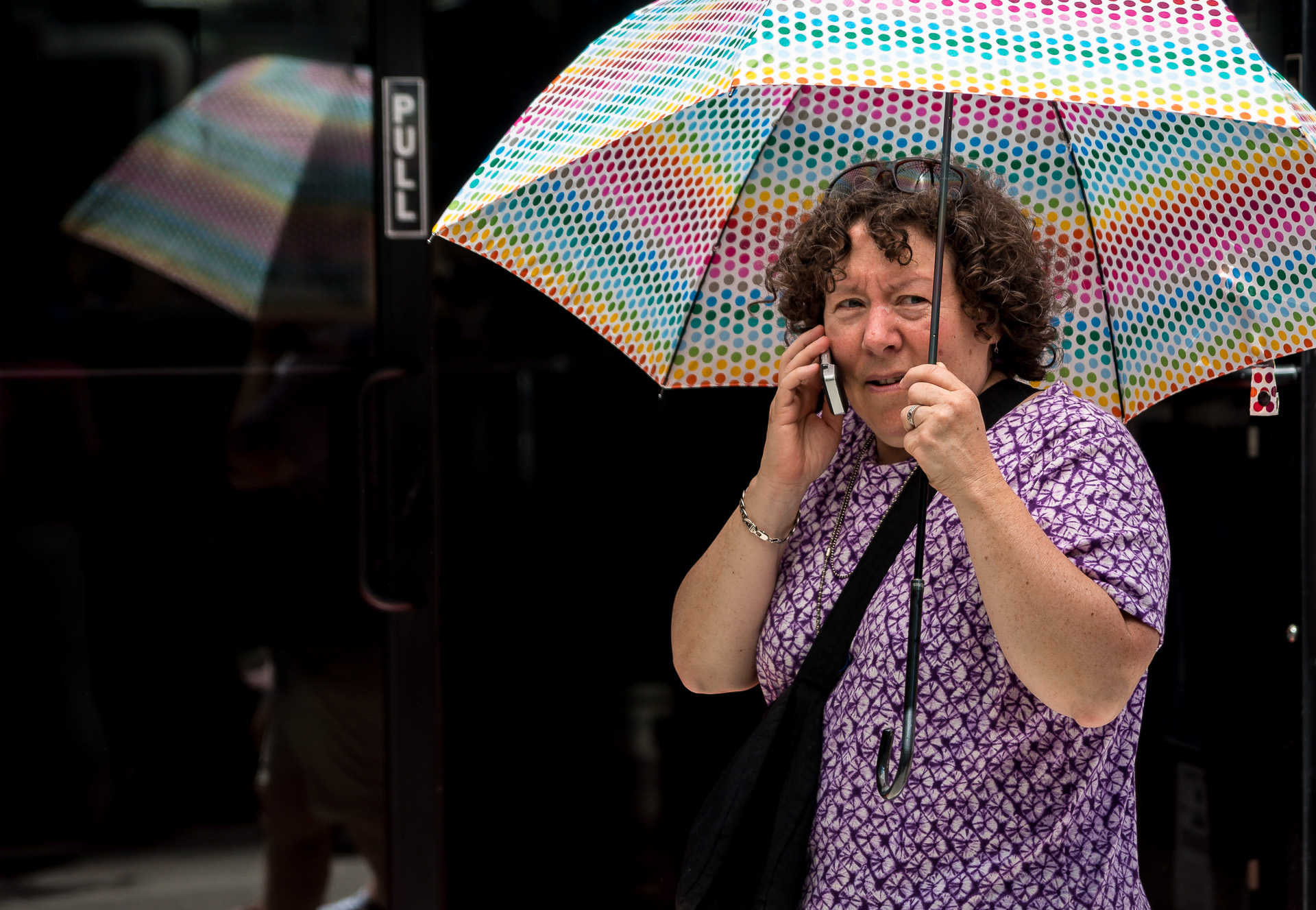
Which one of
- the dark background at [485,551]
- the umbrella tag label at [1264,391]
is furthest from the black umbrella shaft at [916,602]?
the dark background at [485,551]

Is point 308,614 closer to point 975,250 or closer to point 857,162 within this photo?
point 857,162

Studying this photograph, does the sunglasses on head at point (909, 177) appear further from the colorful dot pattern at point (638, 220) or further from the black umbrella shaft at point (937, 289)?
the colorful dot pattern at point (638, 220)

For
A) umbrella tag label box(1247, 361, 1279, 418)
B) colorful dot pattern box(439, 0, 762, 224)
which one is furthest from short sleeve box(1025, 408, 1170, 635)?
umbrella tag label box(1247, 361, 1279, 418)

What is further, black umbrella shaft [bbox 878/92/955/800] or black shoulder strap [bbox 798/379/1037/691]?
black shoulder strap [bbox 798/379/1037/691]

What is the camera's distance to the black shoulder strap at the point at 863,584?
1.73 m


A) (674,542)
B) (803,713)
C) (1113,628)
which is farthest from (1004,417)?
(674,542)

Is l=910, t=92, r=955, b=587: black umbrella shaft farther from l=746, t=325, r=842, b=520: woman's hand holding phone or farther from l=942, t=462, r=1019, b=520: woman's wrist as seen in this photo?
l=746, t=325, r=842, b=520: woman's hand holding phone

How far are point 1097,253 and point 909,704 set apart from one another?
0.84 meters

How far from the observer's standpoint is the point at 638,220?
2.10m

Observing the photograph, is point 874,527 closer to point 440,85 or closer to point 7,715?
point 440,85

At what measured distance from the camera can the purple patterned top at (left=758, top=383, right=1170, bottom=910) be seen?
1585mm

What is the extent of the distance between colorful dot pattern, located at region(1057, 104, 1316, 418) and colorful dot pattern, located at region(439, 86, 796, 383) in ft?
1.67

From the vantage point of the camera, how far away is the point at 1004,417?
67.6 inches

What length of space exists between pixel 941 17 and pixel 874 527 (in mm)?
666
